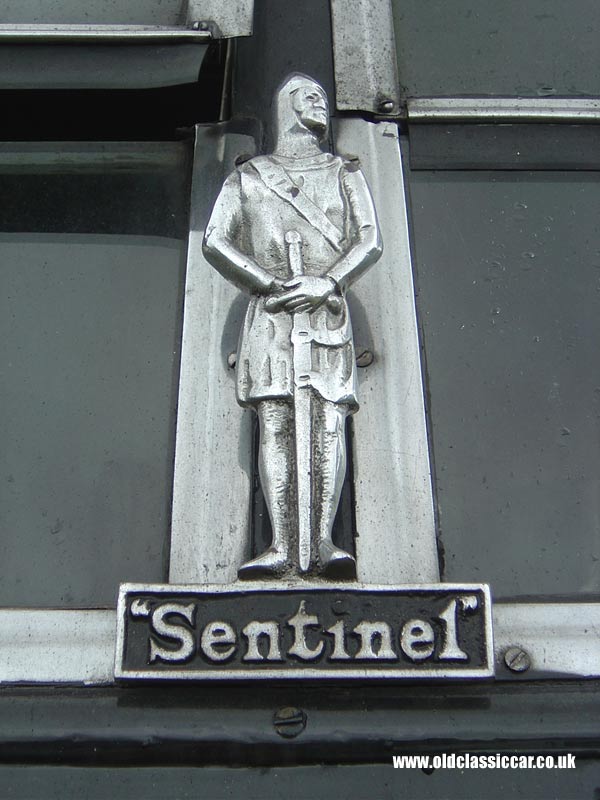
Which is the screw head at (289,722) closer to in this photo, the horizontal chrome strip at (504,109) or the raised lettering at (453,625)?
the raised lettering at (453,625)

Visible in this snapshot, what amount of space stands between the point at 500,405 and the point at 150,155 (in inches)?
61.5

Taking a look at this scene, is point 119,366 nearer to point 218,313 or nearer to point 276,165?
point 218,313

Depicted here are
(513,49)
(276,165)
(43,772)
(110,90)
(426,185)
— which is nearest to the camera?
(43,772)

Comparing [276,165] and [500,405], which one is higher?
[276,165]

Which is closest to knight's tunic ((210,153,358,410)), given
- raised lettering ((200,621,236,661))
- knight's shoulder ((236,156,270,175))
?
knight's shoulder ((236,156,270,175))

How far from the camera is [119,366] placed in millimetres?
3602

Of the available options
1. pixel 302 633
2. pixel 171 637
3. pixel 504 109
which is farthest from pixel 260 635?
pixel 504 109

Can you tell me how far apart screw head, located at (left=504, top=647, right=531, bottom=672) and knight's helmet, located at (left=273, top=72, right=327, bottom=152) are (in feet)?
5.70

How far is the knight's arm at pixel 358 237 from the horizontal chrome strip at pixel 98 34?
79 cm

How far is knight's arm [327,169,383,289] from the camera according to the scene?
3.27m

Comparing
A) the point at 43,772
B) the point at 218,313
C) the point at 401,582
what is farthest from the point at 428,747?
the point at 218,313

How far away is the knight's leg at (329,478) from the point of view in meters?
2.92

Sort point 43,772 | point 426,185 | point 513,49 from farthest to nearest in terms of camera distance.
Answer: point 513,49 → point 426,185 → point 43,772

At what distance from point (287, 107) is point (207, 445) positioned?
1158 millimetres
